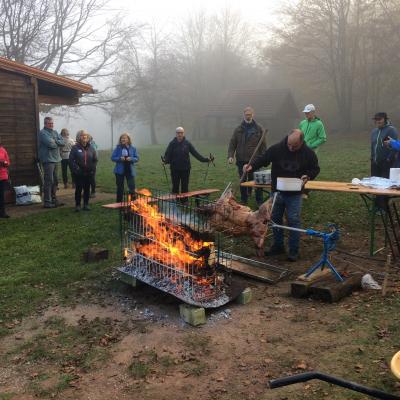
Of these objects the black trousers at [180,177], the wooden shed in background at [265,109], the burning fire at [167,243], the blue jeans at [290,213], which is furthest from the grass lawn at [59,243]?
the wooden shed in background at [265,109]

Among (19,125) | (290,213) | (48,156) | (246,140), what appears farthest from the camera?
(19,125)

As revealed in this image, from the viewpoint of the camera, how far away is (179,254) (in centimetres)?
512

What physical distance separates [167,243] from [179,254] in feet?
0.79

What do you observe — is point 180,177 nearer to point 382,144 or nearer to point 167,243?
point 382,144

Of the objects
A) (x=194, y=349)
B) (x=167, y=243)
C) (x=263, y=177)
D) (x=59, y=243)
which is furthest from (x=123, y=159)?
(x=194, y=349)

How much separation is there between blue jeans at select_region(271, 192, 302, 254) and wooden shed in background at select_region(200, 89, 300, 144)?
28.5 m

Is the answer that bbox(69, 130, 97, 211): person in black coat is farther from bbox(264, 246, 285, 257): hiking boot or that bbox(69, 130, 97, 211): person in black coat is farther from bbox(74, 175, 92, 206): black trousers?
bbox(264, 246, 285, 257): hiking boot

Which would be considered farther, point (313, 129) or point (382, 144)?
point (313, 129)

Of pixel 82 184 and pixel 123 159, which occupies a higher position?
pixel 123 159

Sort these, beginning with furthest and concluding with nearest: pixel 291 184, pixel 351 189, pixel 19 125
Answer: pixel 19 125 → pixel 351 189 → pixel 291 184

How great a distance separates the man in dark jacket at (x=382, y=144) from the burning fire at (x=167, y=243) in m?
5.38

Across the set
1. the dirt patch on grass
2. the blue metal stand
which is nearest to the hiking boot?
Answer: the blue metal stand

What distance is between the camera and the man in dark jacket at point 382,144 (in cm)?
869

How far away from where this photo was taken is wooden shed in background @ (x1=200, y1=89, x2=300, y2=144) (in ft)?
115
